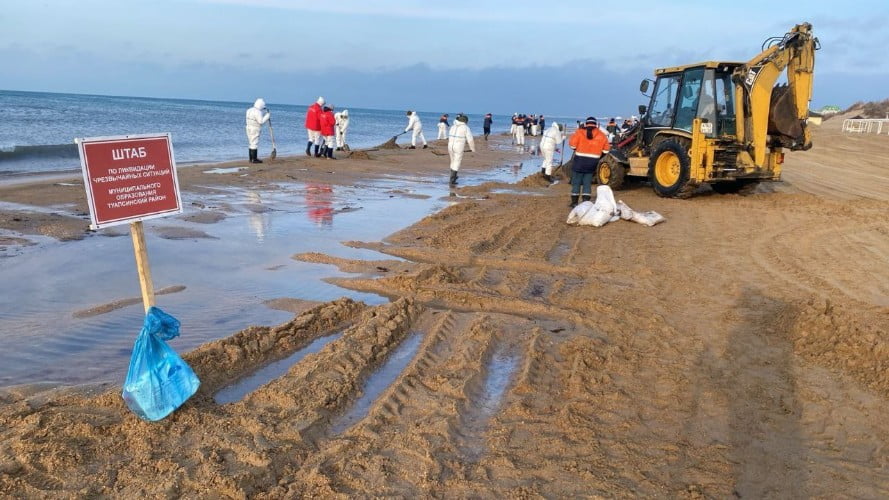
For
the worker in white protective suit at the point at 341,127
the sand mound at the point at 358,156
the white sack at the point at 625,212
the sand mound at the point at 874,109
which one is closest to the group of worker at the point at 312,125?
the sand mound at the point at 358,156

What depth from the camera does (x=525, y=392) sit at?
420 cm

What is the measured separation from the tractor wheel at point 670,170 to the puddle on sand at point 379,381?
8586 millimetres

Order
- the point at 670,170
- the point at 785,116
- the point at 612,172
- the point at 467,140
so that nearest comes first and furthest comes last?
1. the point at 785,116
2. the point at 670,170
3. the point at 612,172
4. the point at 467,140

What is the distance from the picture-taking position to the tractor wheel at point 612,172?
1417 centimetres

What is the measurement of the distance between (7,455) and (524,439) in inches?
104

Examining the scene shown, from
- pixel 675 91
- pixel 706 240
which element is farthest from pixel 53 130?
pixel 706 240

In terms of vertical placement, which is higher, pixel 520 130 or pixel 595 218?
pixel 520 130

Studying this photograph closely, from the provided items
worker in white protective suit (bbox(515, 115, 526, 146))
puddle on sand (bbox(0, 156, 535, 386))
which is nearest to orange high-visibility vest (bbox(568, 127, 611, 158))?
puddle on sand (bbox(0, 156, 535, 386))

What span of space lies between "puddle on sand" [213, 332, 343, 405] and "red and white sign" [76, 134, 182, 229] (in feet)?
4.01

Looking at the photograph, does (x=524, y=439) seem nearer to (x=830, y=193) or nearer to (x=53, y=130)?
(x=830, y=193)

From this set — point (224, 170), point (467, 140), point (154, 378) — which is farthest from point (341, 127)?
point (154, 378)

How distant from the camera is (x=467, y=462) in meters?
3.31

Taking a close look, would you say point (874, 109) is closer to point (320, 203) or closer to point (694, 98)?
point (694, 98)

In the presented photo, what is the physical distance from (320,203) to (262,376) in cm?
784
